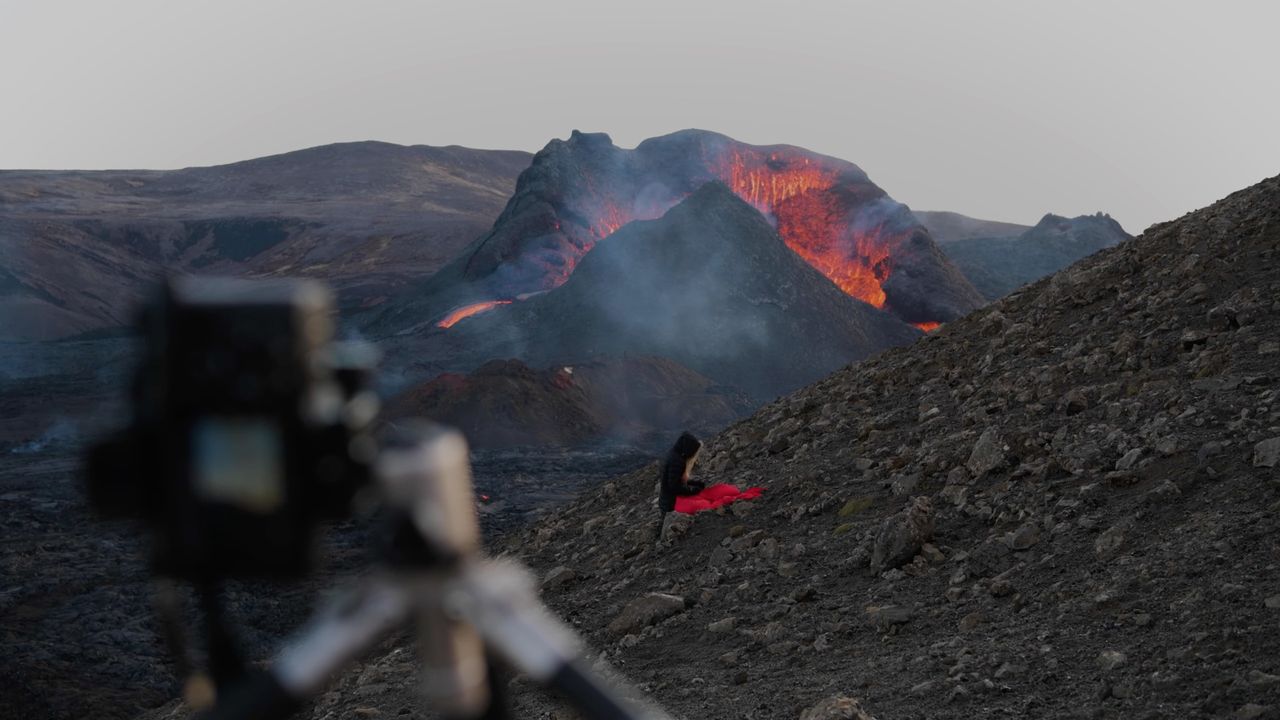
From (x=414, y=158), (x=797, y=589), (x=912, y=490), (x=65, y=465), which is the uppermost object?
(x=414, y=158)

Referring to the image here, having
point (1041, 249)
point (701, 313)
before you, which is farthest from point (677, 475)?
point (1041, 249)

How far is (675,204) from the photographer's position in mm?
61344

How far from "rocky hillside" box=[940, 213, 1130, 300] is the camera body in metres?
70.7

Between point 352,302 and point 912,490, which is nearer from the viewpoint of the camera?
point 912,490

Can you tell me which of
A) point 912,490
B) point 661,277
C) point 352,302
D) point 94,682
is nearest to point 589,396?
point 661,277

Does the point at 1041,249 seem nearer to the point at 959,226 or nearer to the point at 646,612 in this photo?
the point at 959,226

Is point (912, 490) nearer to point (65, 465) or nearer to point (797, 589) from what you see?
point (797, 589)

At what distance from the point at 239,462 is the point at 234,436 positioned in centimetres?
3

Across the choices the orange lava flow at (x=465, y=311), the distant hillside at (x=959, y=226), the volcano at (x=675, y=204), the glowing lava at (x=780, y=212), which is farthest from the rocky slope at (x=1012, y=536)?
the distant hillside at (x=959, y=226)

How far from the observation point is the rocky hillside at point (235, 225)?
62.2m

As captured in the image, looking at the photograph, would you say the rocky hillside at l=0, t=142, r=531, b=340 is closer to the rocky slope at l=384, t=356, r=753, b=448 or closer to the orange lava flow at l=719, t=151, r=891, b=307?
the orange lava flow at l=719, t=151, r=891, b=307

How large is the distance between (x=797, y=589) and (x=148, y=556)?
19.4 feet

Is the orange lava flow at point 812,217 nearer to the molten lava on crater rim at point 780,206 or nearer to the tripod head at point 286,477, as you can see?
the molten lava on crater rim at point 780,206

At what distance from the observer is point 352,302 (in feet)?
212
